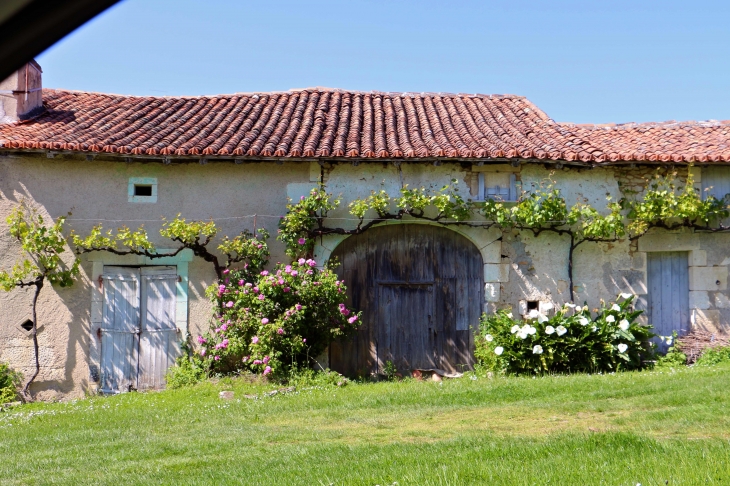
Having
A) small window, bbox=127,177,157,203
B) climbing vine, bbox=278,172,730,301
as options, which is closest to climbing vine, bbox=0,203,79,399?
small window, bbox=127,177,157,203

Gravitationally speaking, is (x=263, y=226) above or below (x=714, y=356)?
above

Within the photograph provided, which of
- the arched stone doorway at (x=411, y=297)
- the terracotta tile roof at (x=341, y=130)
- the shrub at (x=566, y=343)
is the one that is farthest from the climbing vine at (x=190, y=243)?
the shrub at (x=566, y=343)

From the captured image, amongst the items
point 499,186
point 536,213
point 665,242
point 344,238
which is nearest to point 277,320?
point 344,238

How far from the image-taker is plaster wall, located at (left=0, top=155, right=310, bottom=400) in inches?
409

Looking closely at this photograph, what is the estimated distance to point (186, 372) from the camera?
10.2m

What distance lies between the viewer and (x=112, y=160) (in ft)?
34.8

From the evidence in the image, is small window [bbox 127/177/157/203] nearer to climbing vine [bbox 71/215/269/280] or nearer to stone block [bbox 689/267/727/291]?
climbing vine [bbox 71/215/269/280]

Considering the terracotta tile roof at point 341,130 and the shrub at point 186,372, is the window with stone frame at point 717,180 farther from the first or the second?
the shrub at point 186,372

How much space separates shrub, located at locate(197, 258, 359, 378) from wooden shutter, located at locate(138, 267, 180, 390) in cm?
56

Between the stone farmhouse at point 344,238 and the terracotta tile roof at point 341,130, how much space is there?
53 millimetres

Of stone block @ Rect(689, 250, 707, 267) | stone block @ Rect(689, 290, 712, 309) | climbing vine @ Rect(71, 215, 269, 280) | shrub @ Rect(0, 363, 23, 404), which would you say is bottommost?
shrub @ Rect(0, 363, 23, 404)

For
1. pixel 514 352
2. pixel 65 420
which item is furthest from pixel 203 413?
pixel 514 352

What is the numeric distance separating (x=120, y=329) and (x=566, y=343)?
20.6ft

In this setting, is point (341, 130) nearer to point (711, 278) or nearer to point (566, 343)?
point (566, 343)
